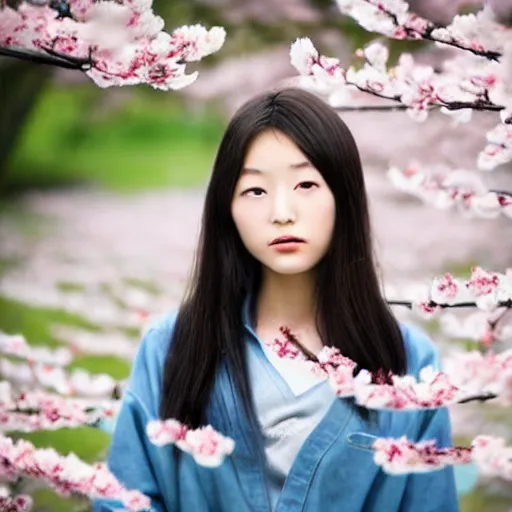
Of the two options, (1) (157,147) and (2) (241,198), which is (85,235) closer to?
(1) (157,147)

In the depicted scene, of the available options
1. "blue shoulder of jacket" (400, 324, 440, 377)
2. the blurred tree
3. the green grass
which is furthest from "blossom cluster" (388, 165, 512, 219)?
the green grass

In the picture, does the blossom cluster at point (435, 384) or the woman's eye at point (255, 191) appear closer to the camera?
the blossom cluster at point (435, 384)

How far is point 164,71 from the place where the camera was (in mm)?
1439

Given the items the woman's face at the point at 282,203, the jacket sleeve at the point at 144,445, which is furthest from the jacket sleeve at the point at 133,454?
the woman's face at the point at 282,203

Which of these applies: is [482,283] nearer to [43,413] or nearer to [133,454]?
[133,454]

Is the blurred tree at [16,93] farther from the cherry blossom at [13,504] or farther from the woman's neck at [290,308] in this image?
the cherry blossom at [13,504]

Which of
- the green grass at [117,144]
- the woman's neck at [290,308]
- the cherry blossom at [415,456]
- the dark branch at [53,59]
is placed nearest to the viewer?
the cherry blossom at [415,456]

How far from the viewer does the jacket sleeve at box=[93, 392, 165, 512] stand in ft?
5.66

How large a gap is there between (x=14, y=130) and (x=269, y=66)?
1.66 m

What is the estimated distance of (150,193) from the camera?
11.7 m

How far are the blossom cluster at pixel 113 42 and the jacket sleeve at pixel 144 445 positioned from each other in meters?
0.56

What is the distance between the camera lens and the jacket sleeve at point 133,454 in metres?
1.73

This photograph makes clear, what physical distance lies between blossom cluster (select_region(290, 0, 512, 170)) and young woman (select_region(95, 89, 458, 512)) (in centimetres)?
15

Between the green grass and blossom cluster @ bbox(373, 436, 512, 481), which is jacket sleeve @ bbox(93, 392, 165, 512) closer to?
blossom cluster @ bbox(373, 436, 512, 481)
